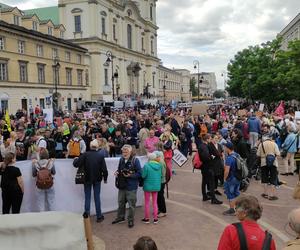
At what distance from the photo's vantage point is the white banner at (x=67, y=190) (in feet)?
29.5

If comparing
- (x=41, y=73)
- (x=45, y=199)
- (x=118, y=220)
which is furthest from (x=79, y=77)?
(x=118, y=220)

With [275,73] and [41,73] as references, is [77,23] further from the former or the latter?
[275,73]

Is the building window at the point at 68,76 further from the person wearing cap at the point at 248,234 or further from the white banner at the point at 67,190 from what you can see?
the person wearing cap at the point at 248,234

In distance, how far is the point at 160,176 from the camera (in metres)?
8.51

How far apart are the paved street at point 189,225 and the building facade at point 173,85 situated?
10769 cm

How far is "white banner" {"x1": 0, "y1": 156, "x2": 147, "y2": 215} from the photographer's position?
8977mm

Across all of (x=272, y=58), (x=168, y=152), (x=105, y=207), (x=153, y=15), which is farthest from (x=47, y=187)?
(x=153, y=15)

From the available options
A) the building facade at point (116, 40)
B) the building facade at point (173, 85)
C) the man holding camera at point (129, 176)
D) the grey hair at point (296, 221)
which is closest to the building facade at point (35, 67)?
the building facade at point (116, 40)

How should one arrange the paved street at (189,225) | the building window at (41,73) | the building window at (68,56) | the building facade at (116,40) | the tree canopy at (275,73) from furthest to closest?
the building facade at (116,40) → the building window at (68,56) → the building window at (41,73) → the tree canopy at (275,73) → the paved street at (189,225)

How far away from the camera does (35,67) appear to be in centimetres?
4838

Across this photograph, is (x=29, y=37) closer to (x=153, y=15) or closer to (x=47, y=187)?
(x=47, y=187)

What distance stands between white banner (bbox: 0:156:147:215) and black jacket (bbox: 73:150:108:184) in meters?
0.71

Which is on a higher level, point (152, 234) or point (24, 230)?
point (24, 230)

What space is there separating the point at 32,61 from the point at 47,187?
42079 mm
